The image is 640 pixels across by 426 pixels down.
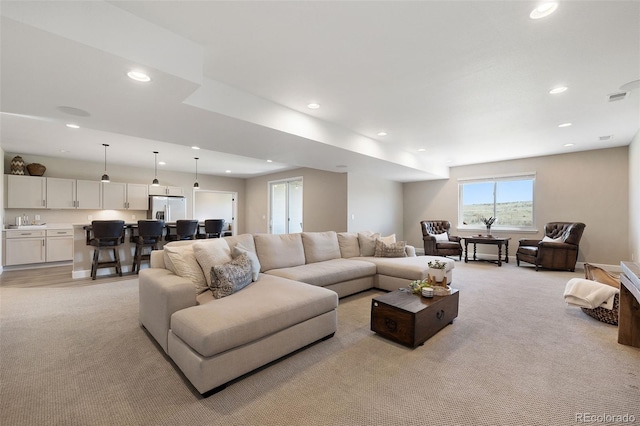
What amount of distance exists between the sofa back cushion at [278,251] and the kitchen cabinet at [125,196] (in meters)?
5.56

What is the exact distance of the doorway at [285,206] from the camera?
8023mm

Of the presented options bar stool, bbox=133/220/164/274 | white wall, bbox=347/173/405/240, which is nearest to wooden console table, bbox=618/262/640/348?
white wall, bbox=347/173/405/240

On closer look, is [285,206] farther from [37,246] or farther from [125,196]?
[37,246]

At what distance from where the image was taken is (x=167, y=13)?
1939 millimetres

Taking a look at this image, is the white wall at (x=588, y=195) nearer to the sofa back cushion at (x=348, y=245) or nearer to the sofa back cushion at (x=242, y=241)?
the sofa back cushion at (x=348, y=245)

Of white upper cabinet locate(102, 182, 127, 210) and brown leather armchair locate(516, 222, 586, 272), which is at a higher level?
white upper cabinet locate(102, 182, 127, 210)

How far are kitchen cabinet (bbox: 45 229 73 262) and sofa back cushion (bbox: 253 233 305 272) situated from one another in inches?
220

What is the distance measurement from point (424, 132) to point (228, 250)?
3713 millimetres

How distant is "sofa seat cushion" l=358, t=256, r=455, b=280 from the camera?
368cm

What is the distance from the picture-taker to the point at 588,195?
5.80 meters

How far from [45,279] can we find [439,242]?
26.2ft

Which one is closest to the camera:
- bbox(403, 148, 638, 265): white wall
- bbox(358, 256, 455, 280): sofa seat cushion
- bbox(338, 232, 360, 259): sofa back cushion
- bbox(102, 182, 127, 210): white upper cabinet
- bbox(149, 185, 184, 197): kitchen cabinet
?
bbox(358, 256, 455, 280): sofa seat cushion

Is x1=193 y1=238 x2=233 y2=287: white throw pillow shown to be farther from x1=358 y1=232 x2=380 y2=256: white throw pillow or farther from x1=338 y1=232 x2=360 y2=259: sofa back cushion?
x1=358 y1=232 x2=380 y2=256: white throw pillow

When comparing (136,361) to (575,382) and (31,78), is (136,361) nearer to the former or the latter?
(31,78)
